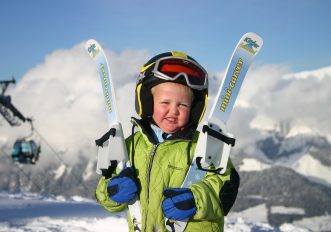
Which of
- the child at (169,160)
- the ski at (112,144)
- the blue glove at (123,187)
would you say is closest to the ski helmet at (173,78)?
the child at (169,160)

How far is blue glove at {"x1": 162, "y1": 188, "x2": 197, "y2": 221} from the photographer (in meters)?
3.35

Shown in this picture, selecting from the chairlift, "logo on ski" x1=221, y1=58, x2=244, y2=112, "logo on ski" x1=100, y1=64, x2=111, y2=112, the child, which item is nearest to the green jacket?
the child

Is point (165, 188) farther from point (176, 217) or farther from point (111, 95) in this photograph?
point (111, 95)

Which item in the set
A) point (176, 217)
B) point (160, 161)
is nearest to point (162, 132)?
point (160, 161)

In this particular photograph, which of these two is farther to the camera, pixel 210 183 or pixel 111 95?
pixel 111 95

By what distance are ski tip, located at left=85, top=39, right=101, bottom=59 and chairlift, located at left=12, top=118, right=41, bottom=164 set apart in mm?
39011

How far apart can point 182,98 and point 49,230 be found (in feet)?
26.5

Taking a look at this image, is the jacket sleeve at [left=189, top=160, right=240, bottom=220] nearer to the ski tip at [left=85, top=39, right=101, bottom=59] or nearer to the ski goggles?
the ski goggles

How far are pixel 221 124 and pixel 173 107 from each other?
1.59 ft

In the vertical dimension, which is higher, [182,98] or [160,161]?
Result: [182,98]

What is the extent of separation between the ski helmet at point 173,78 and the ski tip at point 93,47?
0.86 metres

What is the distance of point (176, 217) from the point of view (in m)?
3.38

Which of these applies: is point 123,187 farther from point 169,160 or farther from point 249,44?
point 249,44

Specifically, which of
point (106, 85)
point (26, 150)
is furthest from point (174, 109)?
point (26, 150)
